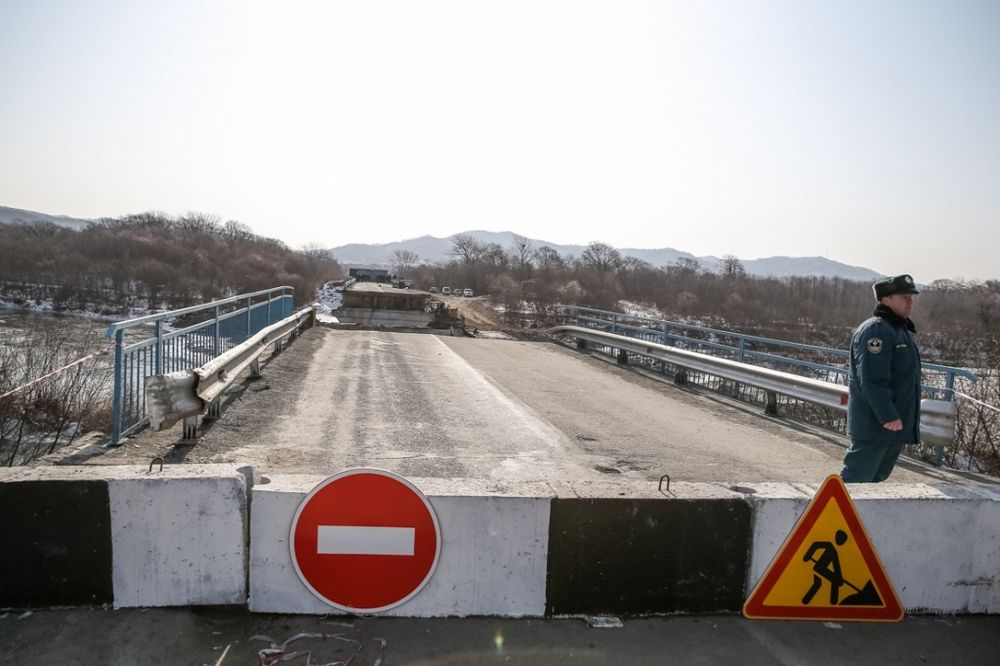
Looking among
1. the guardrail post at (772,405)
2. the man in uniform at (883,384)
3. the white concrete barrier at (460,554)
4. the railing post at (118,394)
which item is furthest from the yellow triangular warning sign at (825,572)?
the guardrail post at (772,405)

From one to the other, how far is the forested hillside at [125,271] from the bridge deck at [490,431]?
5923cm

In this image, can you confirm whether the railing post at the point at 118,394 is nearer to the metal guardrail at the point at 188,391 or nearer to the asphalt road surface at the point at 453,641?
the metal guardrail at the point at 188,391

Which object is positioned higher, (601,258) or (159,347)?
(601,258)

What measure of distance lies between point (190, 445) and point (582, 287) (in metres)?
94.6

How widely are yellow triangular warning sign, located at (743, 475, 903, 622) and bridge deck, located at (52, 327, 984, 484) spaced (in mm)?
1435

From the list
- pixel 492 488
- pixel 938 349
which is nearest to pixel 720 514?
pixel 492 488

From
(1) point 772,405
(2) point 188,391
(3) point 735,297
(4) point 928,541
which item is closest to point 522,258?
(3) point 735,297

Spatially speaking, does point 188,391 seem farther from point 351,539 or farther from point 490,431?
point 351,539

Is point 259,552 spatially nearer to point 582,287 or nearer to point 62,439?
point 62,439

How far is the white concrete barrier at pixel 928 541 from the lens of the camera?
3559 mm

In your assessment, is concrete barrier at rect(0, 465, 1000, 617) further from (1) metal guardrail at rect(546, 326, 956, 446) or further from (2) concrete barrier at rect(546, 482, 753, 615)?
(1) metal guardrail at rect(546, 326, 956, 446)

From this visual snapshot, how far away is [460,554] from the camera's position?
3.34 m

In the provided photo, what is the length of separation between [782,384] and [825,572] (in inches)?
224

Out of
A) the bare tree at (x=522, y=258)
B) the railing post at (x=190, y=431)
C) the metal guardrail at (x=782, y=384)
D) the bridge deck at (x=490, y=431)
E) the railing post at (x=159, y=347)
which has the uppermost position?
the bare tree at (x=522, y=258)
